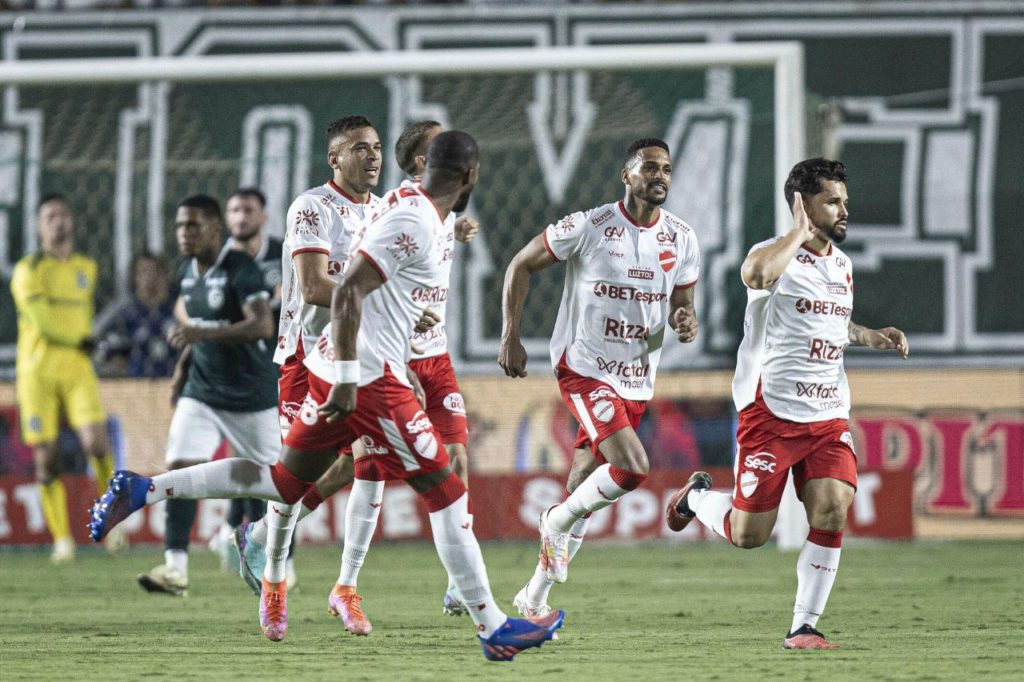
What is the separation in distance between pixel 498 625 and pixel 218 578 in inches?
197

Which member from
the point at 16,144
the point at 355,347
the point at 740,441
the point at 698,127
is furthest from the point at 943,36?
the point at 355,347

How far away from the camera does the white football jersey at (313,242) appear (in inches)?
278

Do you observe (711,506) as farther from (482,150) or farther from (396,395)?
(482,150)

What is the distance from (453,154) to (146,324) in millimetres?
8592

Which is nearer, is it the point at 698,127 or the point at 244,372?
the point at 244,372

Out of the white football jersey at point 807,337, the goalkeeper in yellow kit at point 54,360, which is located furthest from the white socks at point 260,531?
the goalkeeper in yellow kit at point 54,360

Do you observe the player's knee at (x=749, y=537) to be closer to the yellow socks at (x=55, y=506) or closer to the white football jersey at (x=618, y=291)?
the white football jersey at (x=618, y=291)

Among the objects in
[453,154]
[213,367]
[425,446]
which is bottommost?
[425,446]

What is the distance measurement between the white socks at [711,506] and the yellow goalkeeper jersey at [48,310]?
6.42 metres

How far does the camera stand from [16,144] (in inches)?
648

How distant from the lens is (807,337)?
21.9 feet

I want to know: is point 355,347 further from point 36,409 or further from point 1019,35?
point 1019,35

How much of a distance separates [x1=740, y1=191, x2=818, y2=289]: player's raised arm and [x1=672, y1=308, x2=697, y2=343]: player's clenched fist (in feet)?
2.97

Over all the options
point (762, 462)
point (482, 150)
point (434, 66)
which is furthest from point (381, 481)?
point (482, 150)
